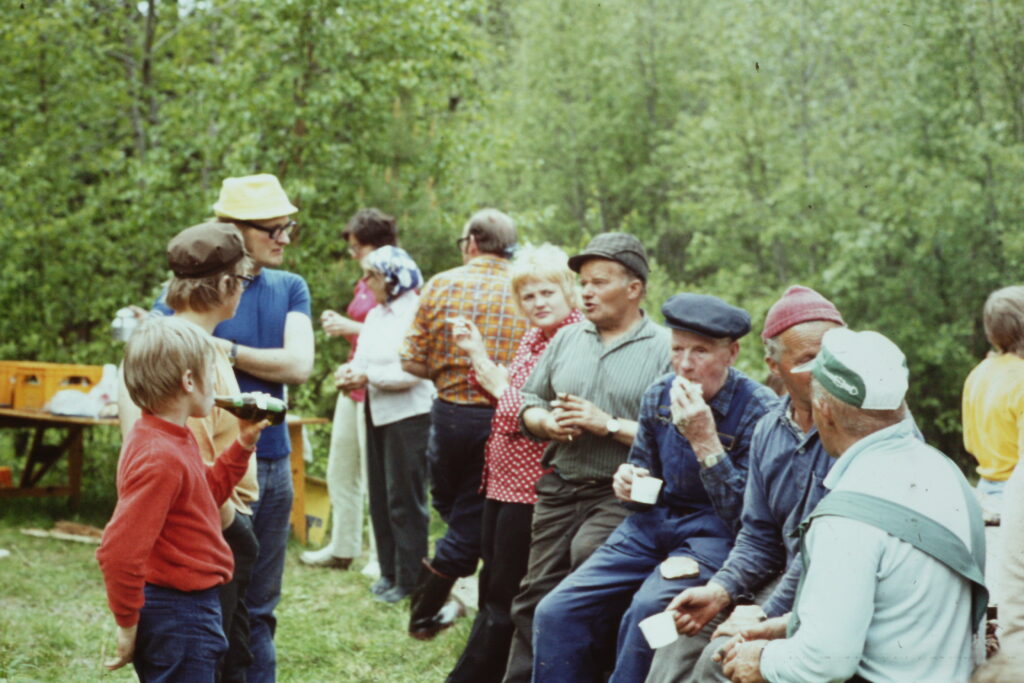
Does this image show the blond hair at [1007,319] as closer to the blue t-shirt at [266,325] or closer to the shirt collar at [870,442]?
the shirt collar at [870,442]

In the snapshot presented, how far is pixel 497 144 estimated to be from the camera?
1162 centimetres

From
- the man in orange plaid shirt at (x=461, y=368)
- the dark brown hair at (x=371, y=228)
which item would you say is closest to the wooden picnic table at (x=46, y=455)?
the dark brown hair at (x=371, y=228)

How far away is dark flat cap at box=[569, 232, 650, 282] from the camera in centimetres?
420

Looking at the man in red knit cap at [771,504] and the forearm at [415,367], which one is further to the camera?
the forearm at [415,367]

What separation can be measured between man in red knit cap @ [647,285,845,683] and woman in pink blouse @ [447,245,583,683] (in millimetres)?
1213

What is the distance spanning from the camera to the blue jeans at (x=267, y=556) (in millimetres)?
3912

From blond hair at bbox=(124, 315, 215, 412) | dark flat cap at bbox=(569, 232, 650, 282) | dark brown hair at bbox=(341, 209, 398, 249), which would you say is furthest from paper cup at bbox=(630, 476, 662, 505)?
dark brown hair at bbox=(341, 209, 398, 249)

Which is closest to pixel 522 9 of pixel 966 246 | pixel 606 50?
pixel 606 50

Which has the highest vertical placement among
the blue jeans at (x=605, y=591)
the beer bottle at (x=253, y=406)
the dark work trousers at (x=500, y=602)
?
the beer bottle at (x=253, y=406)

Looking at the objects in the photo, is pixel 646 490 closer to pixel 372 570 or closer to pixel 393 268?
pixel 393 268

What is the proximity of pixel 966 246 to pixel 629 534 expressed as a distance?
A: 14808 millimetres

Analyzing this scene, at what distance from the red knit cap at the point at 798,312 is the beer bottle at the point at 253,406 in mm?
1443

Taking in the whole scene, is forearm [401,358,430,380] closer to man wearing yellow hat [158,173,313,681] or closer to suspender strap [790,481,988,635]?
man wearing yellow hat [158,173,313,681]

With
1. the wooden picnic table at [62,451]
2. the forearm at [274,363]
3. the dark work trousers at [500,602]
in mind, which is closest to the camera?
the forearm at [274,363]
